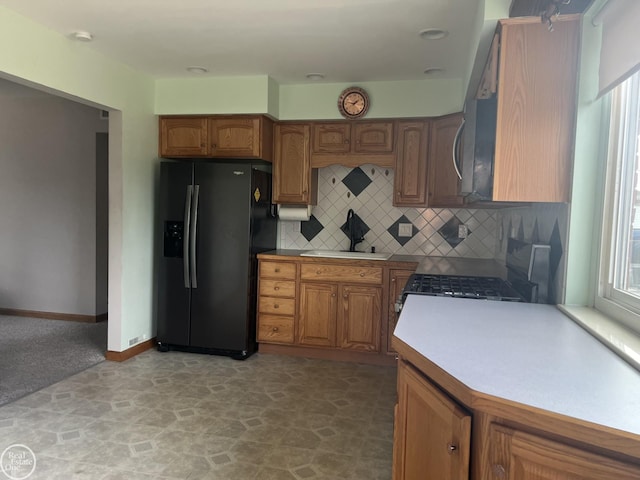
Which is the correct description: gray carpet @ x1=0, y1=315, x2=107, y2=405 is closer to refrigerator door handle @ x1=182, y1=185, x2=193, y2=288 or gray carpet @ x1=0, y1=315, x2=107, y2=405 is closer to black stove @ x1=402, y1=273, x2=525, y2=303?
refrigerator door handle @ x1=182, y1=185, x2=193, y2=288

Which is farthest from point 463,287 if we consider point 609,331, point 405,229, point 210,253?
point 210,253

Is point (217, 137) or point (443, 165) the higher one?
point (217, 137)

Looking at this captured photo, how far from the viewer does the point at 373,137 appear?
385 cm

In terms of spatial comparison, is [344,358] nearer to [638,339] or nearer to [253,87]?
[253,87]

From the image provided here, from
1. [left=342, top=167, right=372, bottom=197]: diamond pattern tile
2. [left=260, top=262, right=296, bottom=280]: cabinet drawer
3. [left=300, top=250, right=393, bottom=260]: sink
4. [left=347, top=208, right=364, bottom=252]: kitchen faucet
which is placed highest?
[left=342, top=167, right=372, bottom=197]: diamond pattern tile

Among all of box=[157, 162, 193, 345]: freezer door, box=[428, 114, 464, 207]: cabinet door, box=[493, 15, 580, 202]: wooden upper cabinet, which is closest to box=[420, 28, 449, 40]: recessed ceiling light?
box=[428, 114, 464, 207]: cabinet door

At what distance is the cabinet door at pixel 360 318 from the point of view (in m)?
3.68

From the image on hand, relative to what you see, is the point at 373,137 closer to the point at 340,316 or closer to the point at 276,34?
the point at 276,34

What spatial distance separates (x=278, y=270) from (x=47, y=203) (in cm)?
296

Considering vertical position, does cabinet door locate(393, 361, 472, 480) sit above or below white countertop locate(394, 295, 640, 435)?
below

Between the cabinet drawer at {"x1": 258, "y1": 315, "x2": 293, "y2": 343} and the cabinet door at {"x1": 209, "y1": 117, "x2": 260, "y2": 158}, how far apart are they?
1.41 metres

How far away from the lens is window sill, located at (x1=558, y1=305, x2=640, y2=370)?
1176 mm

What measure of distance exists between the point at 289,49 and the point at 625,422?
115 inches

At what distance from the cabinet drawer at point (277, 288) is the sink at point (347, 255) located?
0.28 metres
